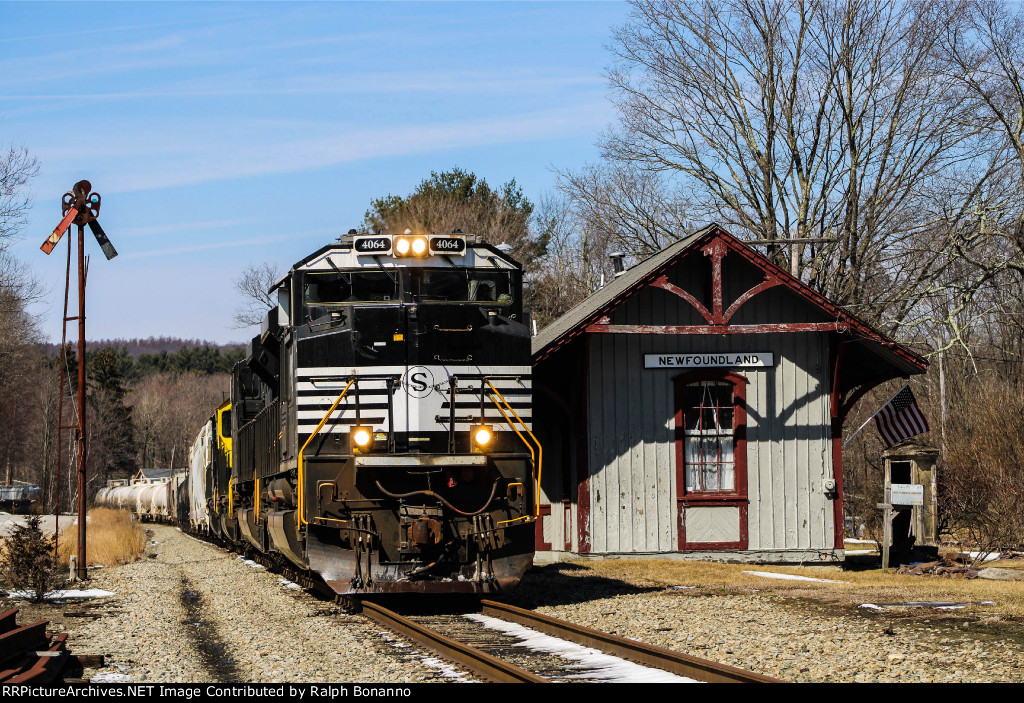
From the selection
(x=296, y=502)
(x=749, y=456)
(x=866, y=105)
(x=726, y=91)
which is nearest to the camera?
(x=296, y=502)

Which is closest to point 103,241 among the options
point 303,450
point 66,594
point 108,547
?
point 66,594

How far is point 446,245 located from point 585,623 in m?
4.59

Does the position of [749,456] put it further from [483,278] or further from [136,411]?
[136,411]

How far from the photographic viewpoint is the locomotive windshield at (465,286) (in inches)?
521

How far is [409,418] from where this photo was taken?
12.7 m

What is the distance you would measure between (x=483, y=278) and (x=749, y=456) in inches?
346

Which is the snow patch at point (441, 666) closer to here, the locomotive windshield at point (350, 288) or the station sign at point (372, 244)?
the locomotive windshield at point (350, 288)

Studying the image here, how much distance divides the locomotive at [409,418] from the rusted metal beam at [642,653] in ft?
4.00

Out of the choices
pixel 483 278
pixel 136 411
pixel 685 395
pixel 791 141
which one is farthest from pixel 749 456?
pixel 136 411

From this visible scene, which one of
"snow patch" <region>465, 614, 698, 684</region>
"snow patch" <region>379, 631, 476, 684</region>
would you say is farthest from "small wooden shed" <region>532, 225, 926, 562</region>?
"snow patch" <region>379, 631, 476, 684</region>

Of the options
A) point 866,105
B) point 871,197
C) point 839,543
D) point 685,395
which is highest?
point 866,105

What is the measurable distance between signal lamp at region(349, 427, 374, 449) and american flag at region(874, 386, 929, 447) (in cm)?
1226

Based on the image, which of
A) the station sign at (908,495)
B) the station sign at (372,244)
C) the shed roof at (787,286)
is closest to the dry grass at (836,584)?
the station sign at (908,495)

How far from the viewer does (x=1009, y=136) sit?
90.5ft
